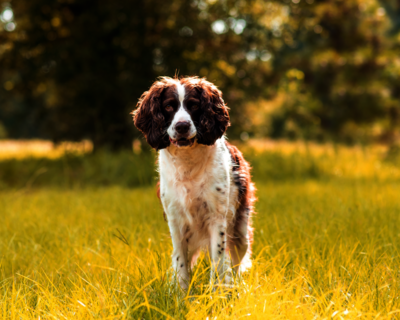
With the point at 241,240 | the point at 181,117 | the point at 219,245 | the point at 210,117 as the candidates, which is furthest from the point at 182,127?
the point at 241,240

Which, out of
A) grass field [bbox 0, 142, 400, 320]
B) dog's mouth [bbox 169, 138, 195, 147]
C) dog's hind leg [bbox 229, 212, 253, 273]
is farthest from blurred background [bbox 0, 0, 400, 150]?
dog's mouth [bbox 169, 138, 195, 147]

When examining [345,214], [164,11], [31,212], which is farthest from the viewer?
[164,11]

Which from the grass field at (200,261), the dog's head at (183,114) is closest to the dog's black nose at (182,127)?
the dog's head at (183,114)

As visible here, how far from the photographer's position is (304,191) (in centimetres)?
720

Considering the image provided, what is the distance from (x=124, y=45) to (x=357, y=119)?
14.7 metres

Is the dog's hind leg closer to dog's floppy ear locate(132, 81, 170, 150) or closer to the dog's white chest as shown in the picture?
the dog's white chest

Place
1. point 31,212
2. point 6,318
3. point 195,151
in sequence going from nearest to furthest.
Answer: point 6,318, point 195,151, point 31,212

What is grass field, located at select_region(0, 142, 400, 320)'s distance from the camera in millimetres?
2436

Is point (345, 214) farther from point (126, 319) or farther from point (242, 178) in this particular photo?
point (126, 319)

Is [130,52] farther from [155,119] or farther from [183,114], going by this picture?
[183,114]

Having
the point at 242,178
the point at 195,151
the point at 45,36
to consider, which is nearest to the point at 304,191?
the point at 242,178

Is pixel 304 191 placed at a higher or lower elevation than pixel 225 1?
lower

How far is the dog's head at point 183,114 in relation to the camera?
9.45 ft

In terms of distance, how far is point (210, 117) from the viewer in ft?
9.83
